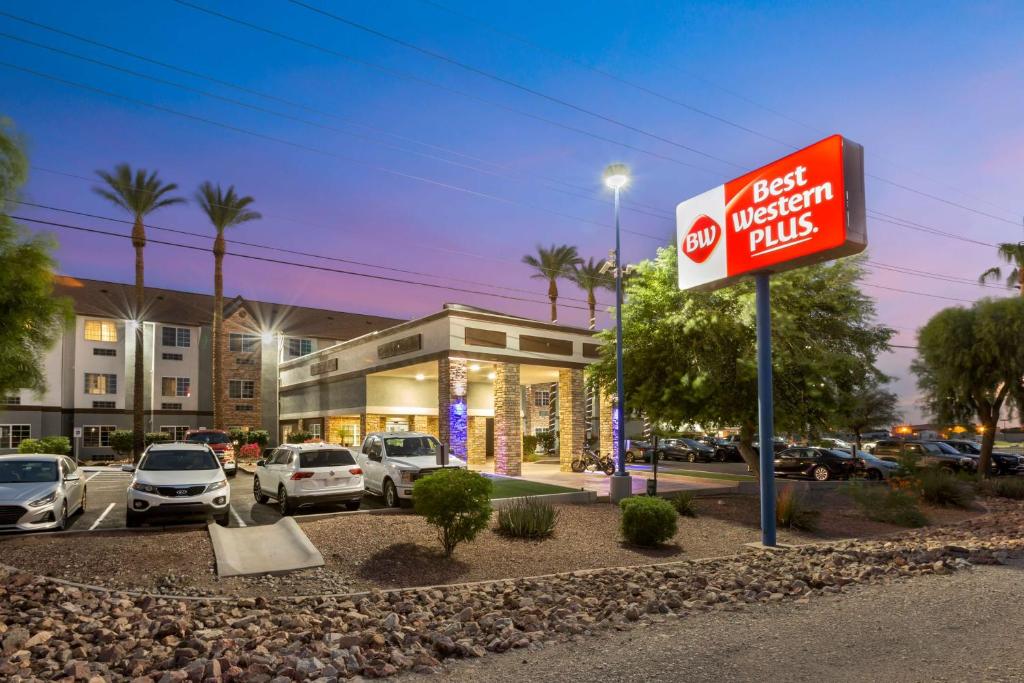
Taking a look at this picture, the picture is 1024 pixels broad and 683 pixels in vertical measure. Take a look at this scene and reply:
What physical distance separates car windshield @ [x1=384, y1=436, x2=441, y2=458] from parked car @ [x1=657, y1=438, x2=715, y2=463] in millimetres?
27141

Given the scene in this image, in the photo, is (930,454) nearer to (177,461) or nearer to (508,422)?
(508,422)

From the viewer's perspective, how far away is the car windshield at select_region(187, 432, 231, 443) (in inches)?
1020

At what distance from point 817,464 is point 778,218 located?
1749 centimetres

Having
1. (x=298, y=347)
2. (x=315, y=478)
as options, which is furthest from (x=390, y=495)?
(x=298, y=347)

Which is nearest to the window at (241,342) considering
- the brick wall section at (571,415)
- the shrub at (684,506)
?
the brick wall section at (571,415)

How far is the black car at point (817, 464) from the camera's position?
88.7 feet

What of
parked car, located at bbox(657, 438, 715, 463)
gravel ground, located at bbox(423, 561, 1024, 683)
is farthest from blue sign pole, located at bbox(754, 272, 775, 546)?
parked car, located at bbox(657, 438, 715, 463)

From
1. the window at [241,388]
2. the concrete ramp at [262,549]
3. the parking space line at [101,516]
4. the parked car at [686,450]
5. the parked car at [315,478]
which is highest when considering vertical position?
the window at [241,388]

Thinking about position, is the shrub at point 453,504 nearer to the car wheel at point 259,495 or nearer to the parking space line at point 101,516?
the parking space line at point 101,516

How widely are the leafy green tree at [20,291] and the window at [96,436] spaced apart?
2682 cm

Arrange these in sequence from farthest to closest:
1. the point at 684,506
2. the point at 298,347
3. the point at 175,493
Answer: the point at 298,347
the point at 684,506
the point at 175,493

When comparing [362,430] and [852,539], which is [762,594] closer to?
[852,539]

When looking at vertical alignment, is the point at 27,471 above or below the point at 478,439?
above

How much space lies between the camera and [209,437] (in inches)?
1024
